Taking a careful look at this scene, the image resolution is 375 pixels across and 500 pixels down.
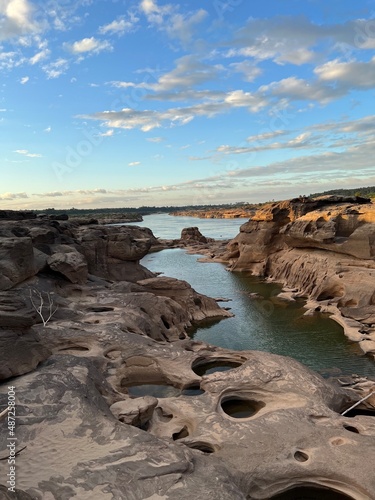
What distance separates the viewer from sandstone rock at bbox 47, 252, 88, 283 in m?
25.3

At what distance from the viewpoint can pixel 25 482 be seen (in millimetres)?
7699

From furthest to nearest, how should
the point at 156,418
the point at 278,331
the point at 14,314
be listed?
the point at 278,331 → the point at 14,314 → the point at 156,418

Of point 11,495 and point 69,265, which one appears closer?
point 11,495

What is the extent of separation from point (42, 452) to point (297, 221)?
109 feet

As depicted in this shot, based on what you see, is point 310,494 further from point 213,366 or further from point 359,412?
point 213,366

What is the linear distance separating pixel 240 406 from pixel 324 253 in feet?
77.2

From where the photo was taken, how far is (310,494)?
10.2 m

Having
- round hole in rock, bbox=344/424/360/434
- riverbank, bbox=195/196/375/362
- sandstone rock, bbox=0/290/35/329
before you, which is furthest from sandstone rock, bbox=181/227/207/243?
round hole in rock, bbox=344/424/360/434

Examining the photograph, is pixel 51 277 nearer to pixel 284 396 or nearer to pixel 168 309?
pixel 168 309

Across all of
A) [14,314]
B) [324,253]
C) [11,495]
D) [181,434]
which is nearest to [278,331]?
[324,253]

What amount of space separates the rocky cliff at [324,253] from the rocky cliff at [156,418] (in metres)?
9.25

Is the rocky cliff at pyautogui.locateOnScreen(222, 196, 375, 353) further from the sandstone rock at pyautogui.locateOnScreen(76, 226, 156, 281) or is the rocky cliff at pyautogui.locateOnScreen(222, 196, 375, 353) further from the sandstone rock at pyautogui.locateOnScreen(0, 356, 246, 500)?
the sandstone rock at pyautogui.locateOnScreen(0, 356, 246, 500)

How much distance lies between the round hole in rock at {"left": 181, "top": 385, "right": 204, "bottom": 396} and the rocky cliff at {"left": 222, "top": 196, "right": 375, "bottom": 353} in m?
10.0

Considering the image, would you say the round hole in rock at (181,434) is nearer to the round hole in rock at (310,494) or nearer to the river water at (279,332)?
the round hole in rock at (310,494)
